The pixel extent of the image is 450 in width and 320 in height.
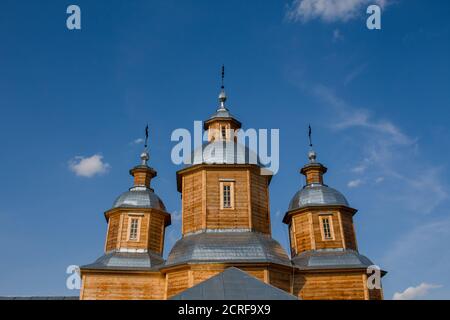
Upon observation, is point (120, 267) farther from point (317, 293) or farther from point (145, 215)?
point (317, 293)

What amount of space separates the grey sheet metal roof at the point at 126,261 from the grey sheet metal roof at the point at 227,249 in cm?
230

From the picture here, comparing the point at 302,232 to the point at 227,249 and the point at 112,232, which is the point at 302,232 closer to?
the point at 227,249

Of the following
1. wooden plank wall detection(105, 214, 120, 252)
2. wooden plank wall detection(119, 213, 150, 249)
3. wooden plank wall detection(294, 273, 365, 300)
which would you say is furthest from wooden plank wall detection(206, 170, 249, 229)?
wooden plank wall detection(105, 214, 120, 252)

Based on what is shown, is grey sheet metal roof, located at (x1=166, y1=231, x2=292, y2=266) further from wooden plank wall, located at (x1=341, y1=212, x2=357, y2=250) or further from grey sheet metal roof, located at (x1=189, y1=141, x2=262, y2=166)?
wooden plank wall, located at (x1=341, y1=212, x2=357, y2=250)

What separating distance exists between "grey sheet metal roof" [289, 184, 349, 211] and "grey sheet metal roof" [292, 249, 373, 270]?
2.89m

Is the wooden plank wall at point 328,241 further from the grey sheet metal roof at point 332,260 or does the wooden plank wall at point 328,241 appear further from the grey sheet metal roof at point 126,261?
the grey sheet metal roof at point 126,261

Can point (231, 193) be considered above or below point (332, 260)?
above

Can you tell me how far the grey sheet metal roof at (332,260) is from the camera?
A: 828 inches

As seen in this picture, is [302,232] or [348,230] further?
[302,232]

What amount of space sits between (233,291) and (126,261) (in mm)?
12363

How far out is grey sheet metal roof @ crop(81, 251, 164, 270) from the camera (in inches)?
829

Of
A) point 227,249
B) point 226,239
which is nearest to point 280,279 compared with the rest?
point 227,249

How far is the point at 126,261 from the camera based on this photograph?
71.0 ft
